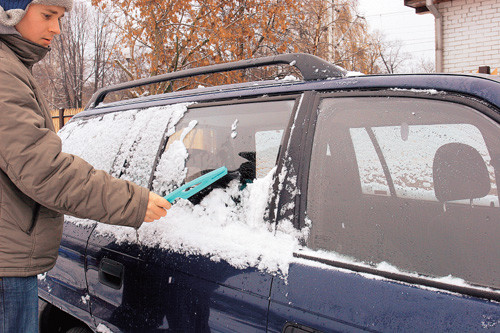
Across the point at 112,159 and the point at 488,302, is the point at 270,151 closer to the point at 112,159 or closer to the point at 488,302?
the point at 488,302

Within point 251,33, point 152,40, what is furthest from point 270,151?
point 251,33

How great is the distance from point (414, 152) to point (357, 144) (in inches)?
10.4

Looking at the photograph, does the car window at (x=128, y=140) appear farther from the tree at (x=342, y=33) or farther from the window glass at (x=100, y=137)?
the tree at (x=342, y=33)

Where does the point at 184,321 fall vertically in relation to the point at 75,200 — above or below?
below

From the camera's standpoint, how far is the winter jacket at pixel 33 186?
1.25 m

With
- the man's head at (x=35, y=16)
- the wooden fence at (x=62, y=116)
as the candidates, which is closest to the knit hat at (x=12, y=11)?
the man's head at (x=35, y=16)

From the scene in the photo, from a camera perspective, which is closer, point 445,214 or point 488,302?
point 488,302

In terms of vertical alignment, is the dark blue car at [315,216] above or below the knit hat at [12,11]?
below

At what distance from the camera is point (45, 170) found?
4.14ft

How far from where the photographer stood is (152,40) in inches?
412

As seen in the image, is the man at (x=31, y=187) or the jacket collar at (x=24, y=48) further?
the jacket collar at (x=24, y=48)

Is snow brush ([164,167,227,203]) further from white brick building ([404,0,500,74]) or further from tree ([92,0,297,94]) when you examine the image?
white brick building ([404,0,500,74])

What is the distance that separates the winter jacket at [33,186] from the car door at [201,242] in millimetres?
313

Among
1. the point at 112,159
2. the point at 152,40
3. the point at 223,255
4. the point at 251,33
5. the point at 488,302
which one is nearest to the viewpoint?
the point at 488,302
